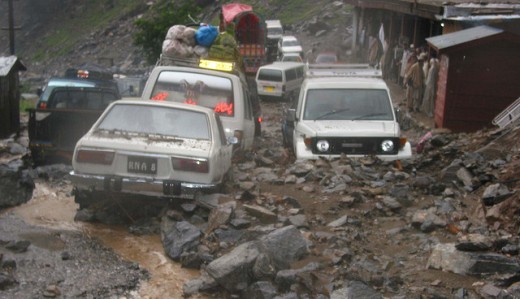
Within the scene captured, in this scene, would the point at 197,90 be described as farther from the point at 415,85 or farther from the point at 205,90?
the point at 415,85

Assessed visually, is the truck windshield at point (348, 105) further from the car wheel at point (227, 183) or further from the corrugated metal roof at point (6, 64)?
the corrugated metal roof at point (6, 64)

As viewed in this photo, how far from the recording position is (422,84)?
73.3ft

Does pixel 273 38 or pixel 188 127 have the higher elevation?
pixel 188 127

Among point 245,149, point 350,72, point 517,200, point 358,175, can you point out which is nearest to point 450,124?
point 350,72

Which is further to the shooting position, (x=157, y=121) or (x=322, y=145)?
(x=322, y=145)

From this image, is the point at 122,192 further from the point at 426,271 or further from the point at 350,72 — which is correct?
the point at 350,72

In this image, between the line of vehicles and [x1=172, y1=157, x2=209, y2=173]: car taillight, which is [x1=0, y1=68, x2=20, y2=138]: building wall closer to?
the line of vehicles

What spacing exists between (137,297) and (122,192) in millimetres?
2198

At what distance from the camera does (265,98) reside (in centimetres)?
3067

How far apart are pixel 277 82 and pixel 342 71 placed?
15506 millimetres

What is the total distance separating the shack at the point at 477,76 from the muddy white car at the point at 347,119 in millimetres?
4022

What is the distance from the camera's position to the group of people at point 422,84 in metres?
20.8

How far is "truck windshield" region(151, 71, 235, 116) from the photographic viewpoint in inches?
513

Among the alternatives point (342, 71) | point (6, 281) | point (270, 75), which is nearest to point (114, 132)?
point (6, 281)
